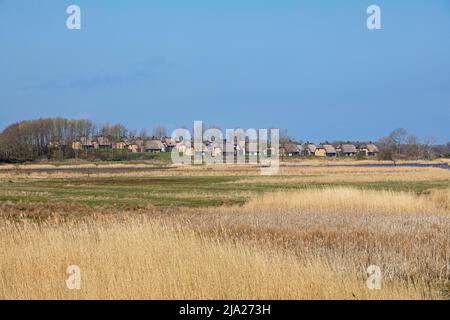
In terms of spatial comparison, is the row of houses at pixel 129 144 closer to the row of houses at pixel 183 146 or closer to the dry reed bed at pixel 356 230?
the row of houses at pixel 183 146

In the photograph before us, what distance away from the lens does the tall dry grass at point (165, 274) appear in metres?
9.74

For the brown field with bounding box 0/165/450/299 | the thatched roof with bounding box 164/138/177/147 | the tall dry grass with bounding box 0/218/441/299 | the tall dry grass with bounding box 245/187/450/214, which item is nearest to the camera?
the tall dry grass with bounding box 0/218/441/299

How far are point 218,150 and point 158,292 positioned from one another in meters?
140

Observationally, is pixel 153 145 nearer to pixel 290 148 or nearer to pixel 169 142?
pixel 169 142

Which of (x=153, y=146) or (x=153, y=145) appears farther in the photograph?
(x=153, y=145)

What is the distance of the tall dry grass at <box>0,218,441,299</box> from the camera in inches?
384

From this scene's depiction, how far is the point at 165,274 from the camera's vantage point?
10711mm

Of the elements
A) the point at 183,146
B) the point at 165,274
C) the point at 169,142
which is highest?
the point at 169,142

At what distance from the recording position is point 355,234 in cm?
1809

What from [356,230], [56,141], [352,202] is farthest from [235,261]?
[56,141]

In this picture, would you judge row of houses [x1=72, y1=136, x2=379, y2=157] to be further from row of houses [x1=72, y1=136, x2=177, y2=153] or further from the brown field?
the brown field

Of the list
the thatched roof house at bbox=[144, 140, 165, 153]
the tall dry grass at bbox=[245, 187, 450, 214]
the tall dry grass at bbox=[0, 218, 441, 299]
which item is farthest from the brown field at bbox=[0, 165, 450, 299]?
the thatched roof house at bbox=[144, 140, 165, 153]
